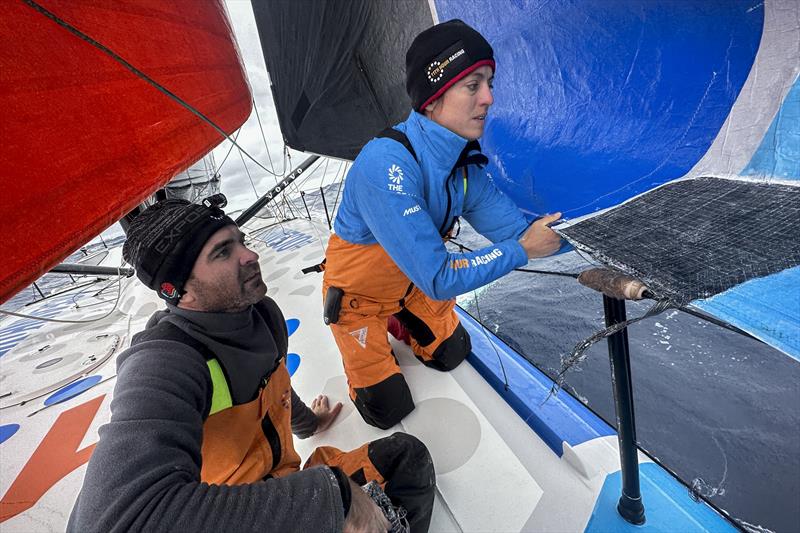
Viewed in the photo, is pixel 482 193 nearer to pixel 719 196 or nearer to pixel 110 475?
pixel 719 196

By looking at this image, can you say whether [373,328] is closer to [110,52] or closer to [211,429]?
[211,429]

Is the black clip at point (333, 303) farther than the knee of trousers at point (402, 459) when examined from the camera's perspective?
Yes

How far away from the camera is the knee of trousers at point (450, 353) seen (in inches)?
68.3

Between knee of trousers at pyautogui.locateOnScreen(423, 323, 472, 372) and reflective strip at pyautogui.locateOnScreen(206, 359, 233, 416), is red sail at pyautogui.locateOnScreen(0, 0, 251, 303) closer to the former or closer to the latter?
reflective strip at pyautogui.locateOnScreen(206, 359, 233, 416)

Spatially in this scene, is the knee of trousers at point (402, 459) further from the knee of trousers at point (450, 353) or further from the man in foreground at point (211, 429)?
the knee of trousers at point (450, 353)

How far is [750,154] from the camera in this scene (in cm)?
68

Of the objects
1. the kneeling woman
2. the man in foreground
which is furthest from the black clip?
the man in foreground

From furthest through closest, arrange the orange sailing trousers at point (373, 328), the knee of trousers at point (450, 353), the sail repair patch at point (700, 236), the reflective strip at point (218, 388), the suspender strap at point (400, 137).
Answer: the knee of trousers at point (450, 353) < the orange sailing trousers at point (373, 328) < the suspender strap at point (400, 137) < the reflective strip at point (218, 388) < the sail repair patch at point (700, 236)

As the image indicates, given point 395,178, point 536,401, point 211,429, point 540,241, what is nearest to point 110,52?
point 395,178

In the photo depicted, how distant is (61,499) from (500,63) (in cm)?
261

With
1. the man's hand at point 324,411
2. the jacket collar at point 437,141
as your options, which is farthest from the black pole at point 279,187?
the jacket collar at point 437,141

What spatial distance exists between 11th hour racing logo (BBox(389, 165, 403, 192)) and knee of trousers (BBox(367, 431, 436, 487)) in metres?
0.81

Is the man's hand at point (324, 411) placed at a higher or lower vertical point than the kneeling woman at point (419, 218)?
lower

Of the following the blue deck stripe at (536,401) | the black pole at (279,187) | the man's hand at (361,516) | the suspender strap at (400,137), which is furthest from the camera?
the black pole at (279,187)
